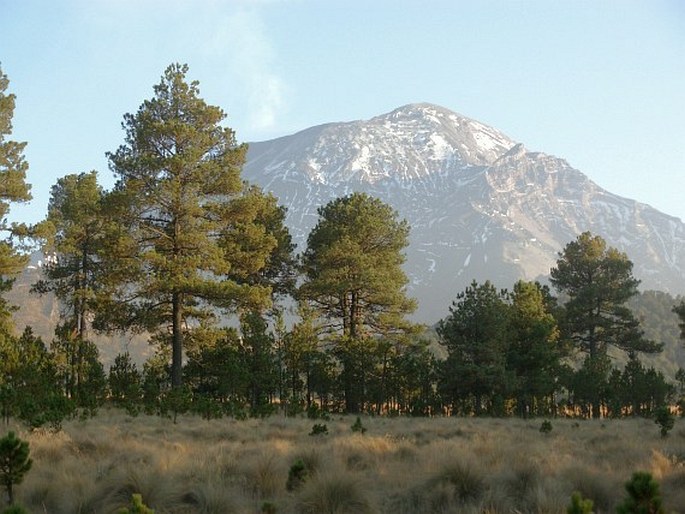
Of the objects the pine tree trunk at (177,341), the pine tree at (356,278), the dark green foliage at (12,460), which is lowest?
the dark green foliage at (12,460)

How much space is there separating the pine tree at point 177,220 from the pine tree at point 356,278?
4485 mm

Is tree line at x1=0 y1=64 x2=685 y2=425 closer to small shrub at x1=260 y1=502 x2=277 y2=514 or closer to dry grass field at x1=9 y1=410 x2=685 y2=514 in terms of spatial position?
dry grass field at x1=9 y1=410 x2=685 y2=514

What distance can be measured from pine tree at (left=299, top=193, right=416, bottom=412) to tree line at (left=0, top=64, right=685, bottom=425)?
0.31 feet

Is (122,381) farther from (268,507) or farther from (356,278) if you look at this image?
(268,507)

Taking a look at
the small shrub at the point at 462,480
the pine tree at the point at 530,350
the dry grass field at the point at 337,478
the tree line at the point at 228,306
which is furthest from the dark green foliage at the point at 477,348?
the small shrub at the point at 462,480

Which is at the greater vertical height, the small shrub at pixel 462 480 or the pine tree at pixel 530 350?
the pine tree at pixel 530 350

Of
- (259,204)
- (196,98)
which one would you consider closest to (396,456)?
(259,204)

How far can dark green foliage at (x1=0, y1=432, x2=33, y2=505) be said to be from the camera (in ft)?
20.8

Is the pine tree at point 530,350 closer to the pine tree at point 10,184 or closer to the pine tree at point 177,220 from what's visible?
the pine tree at point 177,220

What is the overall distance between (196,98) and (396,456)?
64.2ft

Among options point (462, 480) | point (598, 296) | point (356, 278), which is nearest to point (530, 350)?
point (356, 278)

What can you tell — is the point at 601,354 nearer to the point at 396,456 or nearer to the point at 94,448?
the point at 396,456

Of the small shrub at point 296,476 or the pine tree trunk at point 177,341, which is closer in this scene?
the small shrub at point 296,476

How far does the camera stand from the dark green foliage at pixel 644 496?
4.53 meters
